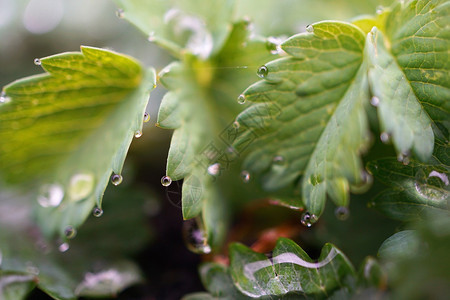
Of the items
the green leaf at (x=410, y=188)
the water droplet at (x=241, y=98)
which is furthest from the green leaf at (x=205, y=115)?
the green leaf at (x=410, y=188)

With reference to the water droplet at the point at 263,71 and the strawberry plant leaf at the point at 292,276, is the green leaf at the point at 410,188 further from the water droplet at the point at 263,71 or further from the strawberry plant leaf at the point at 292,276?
the water droplet at the point at 263,71

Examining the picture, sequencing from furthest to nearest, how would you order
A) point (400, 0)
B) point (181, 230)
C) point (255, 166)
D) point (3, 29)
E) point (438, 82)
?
point (3, 29) < point (181, 230) < point (255, 166) < point (400, 0) < point (438, 82)

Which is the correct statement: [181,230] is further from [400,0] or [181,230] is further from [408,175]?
[400,0]

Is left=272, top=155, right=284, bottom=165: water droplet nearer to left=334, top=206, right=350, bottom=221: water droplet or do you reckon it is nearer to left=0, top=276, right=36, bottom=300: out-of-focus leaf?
left=334, top=206, right=350, bottom=221: water droplet

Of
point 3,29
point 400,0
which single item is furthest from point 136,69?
point 3,29

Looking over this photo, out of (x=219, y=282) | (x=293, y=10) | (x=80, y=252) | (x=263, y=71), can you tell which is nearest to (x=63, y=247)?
(x=80, y=252)

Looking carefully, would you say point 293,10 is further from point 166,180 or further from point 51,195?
point 51,195
